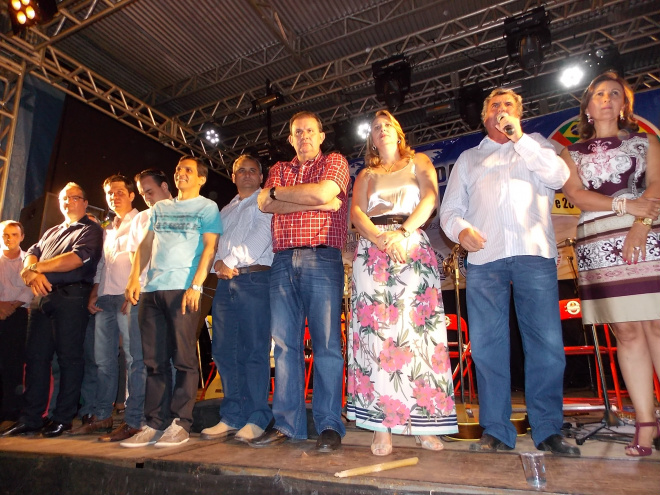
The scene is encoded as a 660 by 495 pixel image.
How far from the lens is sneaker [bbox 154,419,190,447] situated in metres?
2.41

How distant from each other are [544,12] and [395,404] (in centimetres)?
612

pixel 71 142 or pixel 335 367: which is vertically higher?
pixel 71 142

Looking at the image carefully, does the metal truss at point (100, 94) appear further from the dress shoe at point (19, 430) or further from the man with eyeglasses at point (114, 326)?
the dress shoe at point (19, 430)

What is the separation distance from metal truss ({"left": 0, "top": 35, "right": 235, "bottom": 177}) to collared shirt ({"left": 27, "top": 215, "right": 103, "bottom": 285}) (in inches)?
155

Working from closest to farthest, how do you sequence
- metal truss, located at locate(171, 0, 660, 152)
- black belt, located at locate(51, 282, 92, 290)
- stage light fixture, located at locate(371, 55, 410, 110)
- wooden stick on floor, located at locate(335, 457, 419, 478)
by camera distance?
wooden stick on floor, located at locate(335, 457, 419, 478) < black belt, located at locate(51, 282, 92, 290) < metal truss, located at locate(171, 0, 660, 152) < stage light fixture, located at locate(371, 55, 410, 110)

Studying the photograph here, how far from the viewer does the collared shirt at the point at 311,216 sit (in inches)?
97.9

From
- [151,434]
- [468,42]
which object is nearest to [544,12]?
[468,42]

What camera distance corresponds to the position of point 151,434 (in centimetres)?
256

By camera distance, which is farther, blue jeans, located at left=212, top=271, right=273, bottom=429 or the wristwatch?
blue jeans, located at left=212, top=271, right=273, bottom=429

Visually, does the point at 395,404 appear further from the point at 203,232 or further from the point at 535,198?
the point at 203,232

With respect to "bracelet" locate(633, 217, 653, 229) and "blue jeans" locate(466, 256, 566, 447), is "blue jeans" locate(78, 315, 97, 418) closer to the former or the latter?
"blue jeans" locate(466, 256, 566, 447)

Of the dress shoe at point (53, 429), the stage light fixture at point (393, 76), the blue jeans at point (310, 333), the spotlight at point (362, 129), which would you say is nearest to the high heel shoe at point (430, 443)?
the blue jeans at point (310, 333)

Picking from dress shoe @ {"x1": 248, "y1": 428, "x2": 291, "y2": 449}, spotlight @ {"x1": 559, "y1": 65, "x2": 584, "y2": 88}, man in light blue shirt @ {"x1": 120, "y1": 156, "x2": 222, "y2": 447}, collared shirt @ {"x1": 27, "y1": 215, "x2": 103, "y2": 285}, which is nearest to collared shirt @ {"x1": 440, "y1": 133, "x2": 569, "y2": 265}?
dress shoe @ {"x1": 248, "y1": 428, "x2": 291, "y2": 449}

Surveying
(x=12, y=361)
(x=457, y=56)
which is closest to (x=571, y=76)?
(x=457, y=56)
